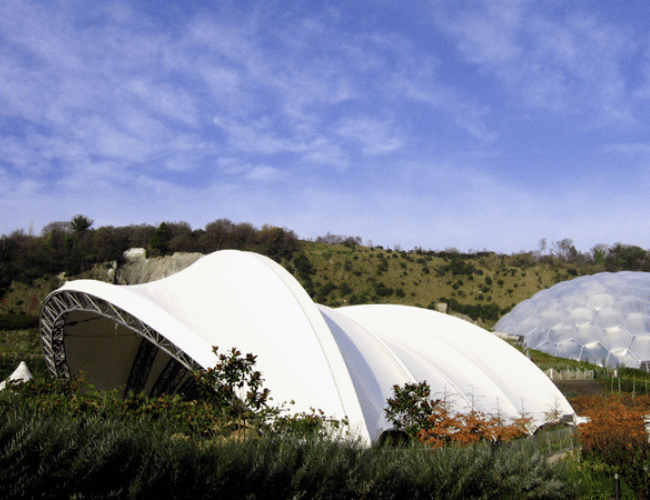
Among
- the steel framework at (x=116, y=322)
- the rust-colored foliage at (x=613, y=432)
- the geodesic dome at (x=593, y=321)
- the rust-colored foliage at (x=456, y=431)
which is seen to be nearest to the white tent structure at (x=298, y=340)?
the steel framework at (x=116, y=322)

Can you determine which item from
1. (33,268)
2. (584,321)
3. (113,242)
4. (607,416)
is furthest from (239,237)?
(607,416)

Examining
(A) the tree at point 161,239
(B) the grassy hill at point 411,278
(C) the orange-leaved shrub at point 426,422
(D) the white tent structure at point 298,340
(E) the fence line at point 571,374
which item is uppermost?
(A) the tree at point 161,239

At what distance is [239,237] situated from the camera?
237 ft

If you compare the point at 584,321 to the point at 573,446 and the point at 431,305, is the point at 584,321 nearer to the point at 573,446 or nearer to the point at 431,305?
the point at 431,305

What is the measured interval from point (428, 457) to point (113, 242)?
215ft

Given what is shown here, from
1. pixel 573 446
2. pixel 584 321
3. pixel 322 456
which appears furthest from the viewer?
pixel 584 321

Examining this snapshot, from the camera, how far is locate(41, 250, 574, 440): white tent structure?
1029 cm

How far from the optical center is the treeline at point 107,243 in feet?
198

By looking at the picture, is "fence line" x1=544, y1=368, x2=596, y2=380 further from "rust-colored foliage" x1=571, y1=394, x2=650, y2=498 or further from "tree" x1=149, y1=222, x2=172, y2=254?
"tree" x1=149, y1=222, x2=172, y2=254

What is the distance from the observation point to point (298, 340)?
10.9 m

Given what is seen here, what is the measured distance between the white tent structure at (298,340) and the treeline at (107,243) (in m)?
45.4

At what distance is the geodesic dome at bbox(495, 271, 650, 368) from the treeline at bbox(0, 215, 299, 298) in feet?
120

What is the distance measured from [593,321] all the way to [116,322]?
39836 mm

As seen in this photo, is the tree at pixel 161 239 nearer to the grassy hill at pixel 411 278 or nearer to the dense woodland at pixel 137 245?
the dense woodland at pixel 137 245
